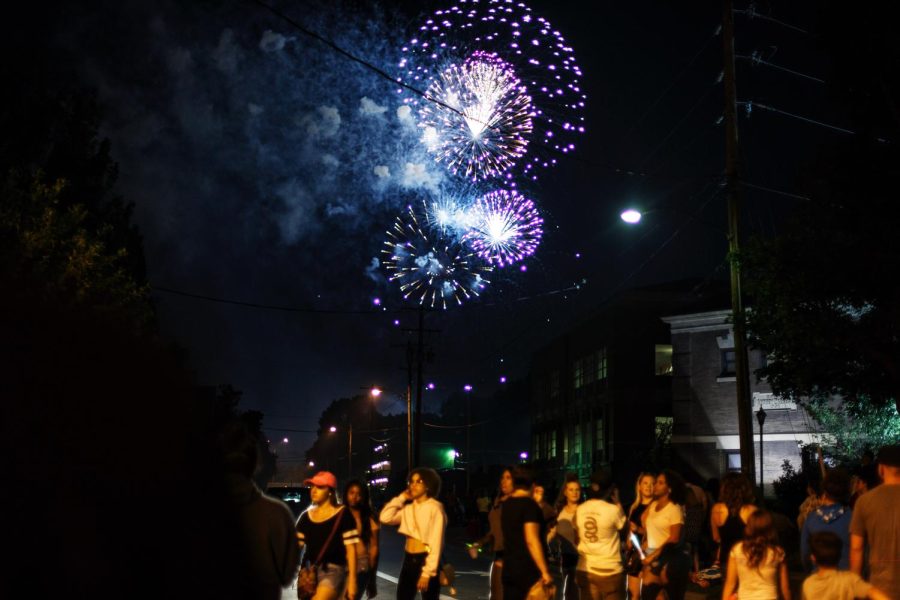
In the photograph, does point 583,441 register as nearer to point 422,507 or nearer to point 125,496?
point 422,507

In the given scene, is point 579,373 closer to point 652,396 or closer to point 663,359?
point 663,359

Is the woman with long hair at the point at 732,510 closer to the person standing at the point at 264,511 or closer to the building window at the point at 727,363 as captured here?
the person standing at the point at 264,511

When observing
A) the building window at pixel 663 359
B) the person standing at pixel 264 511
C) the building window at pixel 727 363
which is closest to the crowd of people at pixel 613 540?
the person standing at pixel 264 511

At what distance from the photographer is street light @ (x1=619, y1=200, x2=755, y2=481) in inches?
648

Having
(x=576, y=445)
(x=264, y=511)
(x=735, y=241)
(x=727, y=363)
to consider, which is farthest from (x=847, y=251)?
(x=576, y=445)

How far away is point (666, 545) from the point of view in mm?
9523

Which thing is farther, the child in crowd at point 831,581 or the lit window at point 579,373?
the lit window at point 579,373

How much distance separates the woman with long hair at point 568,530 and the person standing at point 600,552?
44cm

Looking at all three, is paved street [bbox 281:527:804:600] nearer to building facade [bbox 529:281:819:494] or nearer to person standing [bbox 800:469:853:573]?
person standing [bbox 800:469:853:573]

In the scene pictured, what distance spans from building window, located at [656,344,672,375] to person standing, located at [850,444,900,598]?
38.6 meters

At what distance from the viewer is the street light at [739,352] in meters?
16.5

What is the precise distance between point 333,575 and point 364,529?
0.87 metres

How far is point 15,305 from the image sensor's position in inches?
81.9

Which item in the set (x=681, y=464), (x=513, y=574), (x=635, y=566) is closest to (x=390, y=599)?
(x=635, y=566)
